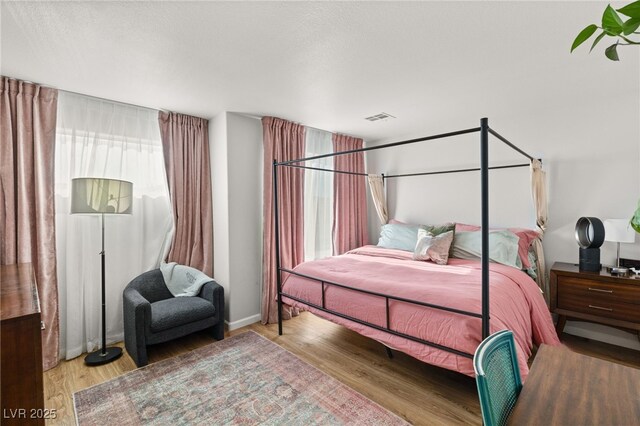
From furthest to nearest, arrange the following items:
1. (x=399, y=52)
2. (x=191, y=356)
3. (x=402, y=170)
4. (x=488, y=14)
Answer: (x=402, y=170), (x=191, y=356), (x=399, y=52), (x=488, y=14)

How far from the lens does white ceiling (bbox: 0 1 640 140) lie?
167 cm

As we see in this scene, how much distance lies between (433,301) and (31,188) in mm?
3226

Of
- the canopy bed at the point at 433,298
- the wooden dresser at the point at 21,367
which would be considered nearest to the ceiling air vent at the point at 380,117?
the canopy bed at the point at 433,298

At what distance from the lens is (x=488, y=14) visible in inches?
66.8

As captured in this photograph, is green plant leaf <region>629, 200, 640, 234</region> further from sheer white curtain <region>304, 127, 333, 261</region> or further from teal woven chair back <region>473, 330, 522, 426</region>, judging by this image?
sheer white curtain <region>304, 127, 333, 261</region>

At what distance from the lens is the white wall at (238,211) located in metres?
3.31

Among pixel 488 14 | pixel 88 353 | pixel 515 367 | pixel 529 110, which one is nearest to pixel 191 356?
pixel 88 353

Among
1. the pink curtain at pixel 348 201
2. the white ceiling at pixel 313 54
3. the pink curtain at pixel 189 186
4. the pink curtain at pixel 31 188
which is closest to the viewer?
the white ceiling at pixel 313 54

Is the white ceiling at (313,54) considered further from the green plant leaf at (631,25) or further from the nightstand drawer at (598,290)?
the nightstand drawer at (598,290)

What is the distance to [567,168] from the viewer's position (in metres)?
3.18

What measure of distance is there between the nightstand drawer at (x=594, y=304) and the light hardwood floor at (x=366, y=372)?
16.1 inches

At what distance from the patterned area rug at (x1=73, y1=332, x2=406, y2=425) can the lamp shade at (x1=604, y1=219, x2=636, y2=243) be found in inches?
93.8

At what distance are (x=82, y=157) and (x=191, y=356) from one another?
2.06m

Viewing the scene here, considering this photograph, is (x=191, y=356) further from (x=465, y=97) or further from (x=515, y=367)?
(x=465, y=97)
